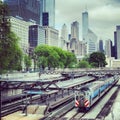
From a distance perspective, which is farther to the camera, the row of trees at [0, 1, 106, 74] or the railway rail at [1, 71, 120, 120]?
the row of trees at [0, 1, 106, 74]

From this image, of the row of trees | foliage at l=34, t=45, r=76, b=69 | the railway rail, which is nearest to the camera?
the railway rail

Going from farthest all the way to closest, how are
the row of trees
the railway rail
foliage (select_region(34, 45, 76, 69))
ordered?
1. foliage (select_region(34, 45, 76, 69))
2. the row of trees
3. the railway rail

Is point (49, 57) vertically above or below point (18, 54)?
above

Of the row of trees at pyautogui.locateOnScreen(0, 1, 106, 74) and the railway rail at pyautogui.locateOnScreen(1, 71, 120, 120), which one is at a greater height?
the row of trees at pyautogui.locateOnScreen(0, 1, 106, 74)

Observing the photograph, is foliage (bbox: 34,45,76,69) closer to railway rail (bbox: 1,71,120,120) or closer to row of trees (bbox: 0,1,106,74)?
row of trees (bbox: 0,1,106,74)

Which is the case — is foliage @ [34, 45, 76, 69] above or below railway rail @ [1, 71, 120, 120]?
above

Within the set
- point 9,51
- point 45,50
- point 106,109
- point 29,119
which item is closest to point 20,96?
Result: point 9,51

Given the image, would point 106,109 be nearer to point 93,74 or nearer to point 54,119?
point 54,119

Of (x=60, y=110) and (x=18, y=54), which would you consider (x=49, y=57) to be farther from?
(x=60, y=110)

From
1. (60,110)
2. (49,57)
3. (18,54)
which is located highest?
(49,57)

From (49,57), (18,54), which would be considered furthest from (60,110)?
(49,57)

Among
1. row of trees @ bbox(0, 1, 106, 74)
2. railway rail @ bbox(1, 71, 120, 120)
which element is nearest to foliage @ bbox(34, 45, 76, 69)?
row of trees @ bbox(0, 1, 106, 74)

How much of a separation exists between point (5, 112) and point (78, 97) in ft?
39.4

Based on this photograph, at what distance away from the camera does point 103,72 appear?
5310 inches
